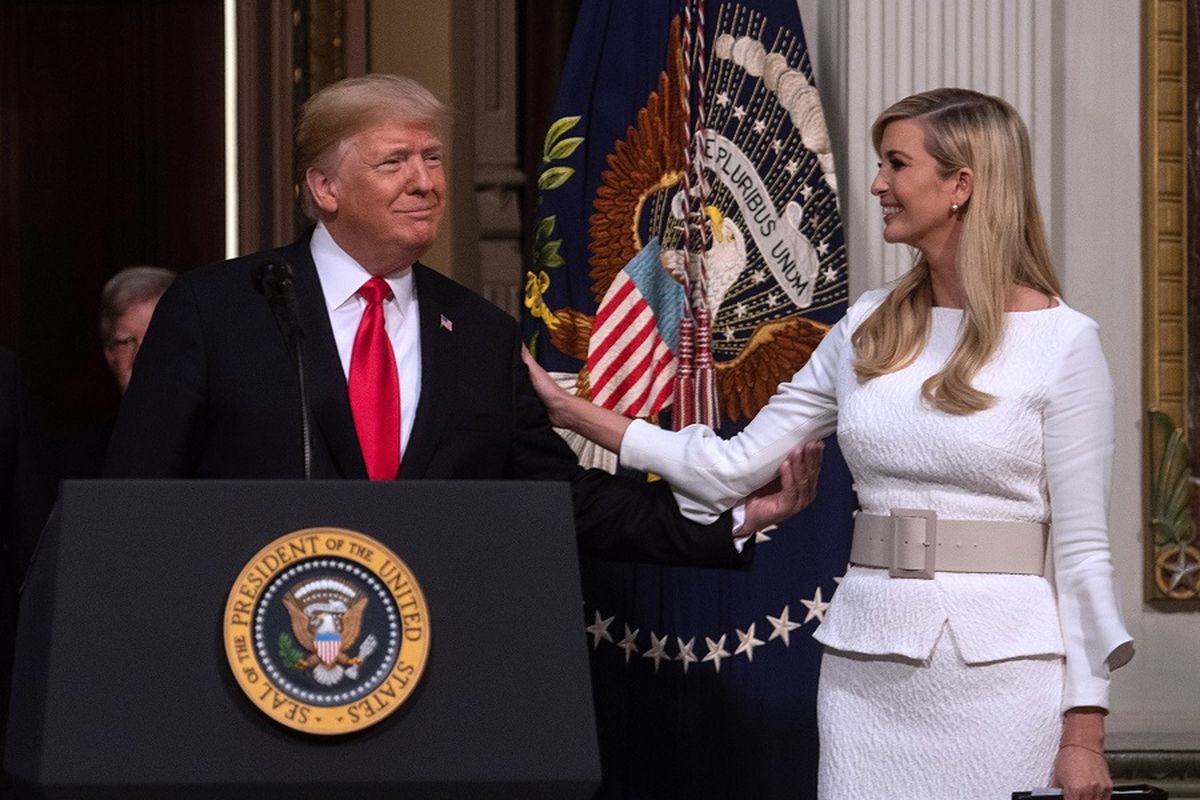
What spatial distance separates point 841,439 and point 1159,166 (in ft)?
5.11

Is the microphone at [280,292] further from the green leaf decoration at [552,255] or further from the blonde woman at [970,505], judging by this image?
the green leaf decoration at [552,255]

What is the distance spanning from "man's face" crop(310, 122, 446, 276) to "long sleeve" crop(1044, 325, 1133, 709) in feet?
3.11

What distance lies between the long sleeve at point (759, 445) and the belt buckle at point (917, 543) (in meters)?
0.30

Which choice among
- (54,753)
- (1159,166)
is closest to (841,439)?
(54,753)

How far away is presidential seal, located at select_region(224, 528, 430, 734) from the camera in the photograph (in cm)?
193

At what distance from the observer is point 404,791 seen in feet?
6.37

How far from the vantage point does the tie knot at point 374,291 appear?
113 inches

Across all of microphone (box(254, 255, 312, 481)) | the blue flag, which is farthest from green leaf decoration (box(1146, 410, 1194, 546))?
microphone (box(254, 255, 312, 481))

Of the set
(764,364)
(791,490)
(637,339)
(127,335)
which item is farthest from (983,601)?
(127,335)

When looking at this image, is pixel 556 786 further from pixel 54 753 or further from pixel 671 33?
pixel 671 33

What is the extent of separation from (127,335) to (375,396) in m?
1.77

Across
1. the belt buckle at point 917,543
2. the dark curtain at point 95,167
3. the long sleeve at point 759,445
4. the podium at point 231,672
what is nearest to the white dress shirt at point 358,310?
the long sleeve at point 759,445

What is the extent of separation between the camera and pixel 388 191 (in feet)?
9.35

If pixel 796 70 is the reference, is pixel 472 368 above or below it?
below
